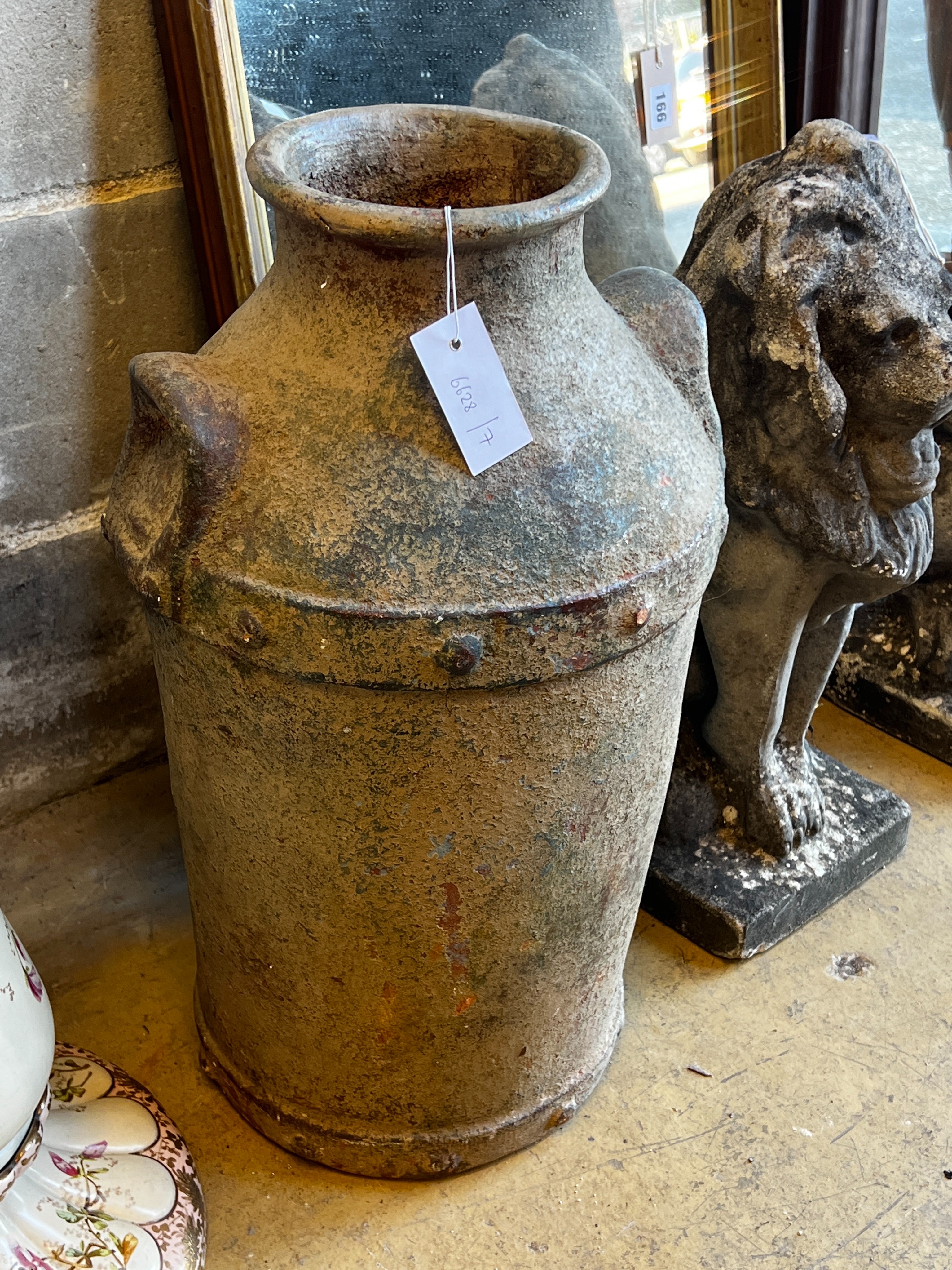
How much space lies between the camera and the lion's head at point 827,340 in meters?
1.62

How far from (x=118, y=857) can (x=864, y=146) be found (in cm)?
167

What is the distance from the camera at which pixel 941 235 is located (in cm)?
287

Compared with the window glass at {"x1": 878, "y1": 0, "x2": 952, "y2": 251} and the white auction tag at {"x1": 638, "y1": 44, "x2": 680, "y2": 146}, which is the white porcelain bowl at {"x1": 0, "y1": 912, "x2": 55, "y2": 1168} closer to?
the white auction tag at {"x1": 638, "y1": 44, "x2": 680, "y2": 146}

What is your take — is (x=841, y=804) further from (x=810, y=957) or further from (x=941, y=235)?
(x=941, y=235)

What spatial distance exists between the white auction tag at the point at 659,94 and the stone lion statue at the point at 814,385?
63 cm

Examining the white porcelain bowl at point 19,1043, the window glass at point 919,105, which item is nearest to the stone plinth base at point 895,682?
the window glass at point 919,105

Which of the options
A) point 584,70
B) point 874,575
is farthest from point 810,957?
point 584,70

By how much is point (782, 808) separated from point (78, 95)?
1.57m

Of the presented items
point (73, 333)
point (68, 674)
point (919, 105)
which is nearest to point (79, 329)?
point (73, 333)

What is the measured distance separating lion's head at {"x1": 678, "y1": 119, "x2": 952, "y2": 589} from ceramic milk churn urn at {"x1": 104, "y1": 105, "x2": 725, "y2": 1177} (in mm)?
170

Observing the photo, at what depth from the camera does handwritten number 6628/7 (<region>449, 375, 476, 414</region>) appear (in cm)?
126

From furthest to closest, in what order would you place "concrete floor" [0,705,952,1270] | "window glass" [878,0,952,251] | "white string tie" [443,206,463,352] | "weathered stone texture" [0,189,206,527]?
"window glass" [878,0,952,251], "weathered stone texture" [0,189,206,527], "concrete floor" [0,705,952,1270], "white string tie" [443,206,463,352]

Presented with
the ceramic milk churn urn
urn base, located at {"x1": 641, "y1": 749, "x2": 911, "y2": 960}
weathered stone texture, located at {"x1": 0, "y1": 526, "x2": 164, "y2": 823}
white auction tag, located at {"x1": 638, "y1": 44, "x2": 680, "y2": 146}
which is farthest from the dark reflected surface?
urn base, located at {"x1": 641, "y1": 749, "x2": 911, "y2": 960}

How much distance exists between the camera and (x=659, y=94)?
7.74ft
